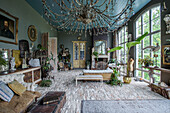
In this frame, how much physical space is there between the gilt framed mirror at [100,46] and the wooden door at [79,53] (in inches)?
57.5

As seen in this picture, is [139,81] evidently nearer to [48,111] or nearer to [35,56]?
[48,111]

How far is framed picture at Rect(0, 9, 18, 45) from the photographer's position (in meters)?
3.11

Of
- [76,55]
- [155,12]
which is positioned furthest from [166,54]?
[76,55]

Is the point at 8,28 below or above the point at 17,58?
above

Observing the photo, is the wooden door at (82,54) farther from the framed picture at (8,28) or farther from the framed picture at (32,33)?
the framed picture at (8,28)

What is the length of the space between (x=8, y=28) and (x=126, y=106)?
4.65m

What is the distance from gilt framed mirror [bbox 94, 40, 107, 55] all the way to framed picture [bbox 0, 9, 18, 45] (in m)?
6.40

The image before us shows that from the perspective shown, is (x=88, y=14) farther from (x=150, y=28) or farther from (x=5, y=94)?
(x=150, y=28)

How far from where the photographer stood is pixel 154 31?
4328mm

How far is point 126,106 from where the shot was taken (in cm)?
255

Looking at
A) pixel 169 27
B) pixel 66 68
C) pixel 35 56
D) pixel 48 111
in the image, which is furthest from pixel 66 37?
pixel 48 111

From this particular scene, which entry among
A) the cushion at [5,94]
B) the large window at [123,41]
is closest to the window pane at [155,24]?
the large window at [123,41]

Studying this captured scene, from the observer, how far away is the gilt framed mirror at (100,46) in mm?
8759

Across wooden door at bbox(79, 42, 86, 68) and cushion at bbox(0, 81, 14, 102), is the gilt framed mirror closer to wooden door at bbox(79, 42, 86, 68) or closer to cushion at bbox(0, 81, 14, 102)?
wooden door at bbox(79, 42, 86, 68)
